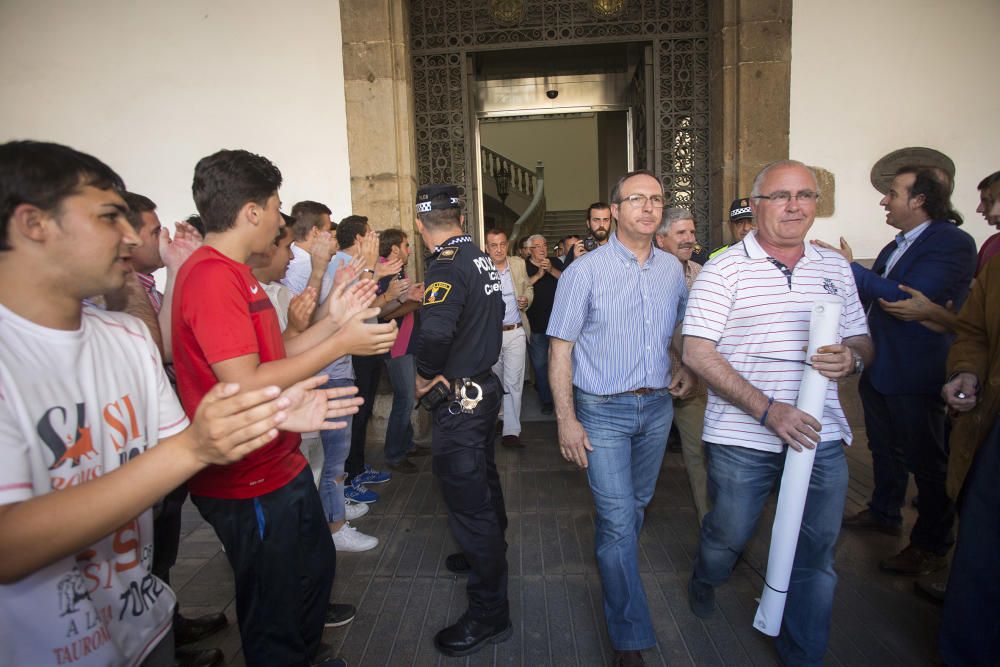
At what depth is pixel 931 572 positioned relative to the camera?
2938mm

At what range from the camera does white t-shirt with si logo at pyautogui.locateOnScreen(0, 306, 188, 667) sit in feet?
3.50

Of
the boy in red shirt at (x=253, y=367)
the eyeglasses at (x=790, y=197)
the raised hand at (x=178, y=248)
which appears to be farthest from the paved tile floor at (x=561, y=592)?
the eyeglasses at (x=790, y=197)

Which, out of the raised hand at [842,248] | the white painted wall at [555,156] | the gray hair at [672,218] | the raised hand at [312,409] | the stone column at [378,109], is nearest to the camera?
the raised hand at [312,409]

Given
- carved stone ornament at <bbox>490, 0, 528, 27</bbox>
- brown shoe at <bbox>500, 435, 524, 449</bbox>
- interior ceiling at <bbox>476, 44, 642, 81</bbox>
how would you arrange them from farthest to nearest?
interior ceiling at <bbox>476, 44, 642, 81</bbox>, carved stone ornament at <bbox>490, 0, 528, 27</bbox>, brown shoe at <bbox>500, 435, 524, 449</bbox>

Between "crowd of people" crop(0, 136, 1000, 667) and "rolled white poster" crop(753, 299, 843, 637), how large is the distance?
6cm

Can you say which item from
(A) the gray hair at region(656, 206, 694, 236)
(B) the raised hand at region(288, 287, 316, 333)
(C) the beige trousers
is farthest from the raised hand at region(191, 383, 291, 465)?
(A) the gray hair at region(656, 206, 694, 236)

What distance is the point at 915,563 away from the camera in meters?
2.96

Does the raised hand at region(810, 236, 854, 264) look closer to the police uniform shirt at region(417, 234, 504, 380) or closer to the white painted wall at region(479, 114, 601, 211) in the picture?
the police uniform shirt at region(417, 234, 504, 380)

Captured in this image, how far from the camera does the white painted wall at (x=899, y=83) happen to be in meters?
5.32

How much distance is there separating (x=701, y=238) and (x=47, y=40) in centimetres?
733

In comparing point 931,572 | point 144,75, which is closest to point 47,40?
point 144,75

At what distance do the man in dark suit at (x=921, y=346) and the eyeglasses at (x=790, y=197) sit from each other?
123 centimetres

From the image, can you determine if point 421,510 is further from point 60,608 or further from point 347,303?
point 60,608

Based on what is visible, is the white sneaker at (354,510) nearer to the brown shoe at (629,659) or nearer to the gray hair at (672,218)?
the brown shoe at (629,659)
